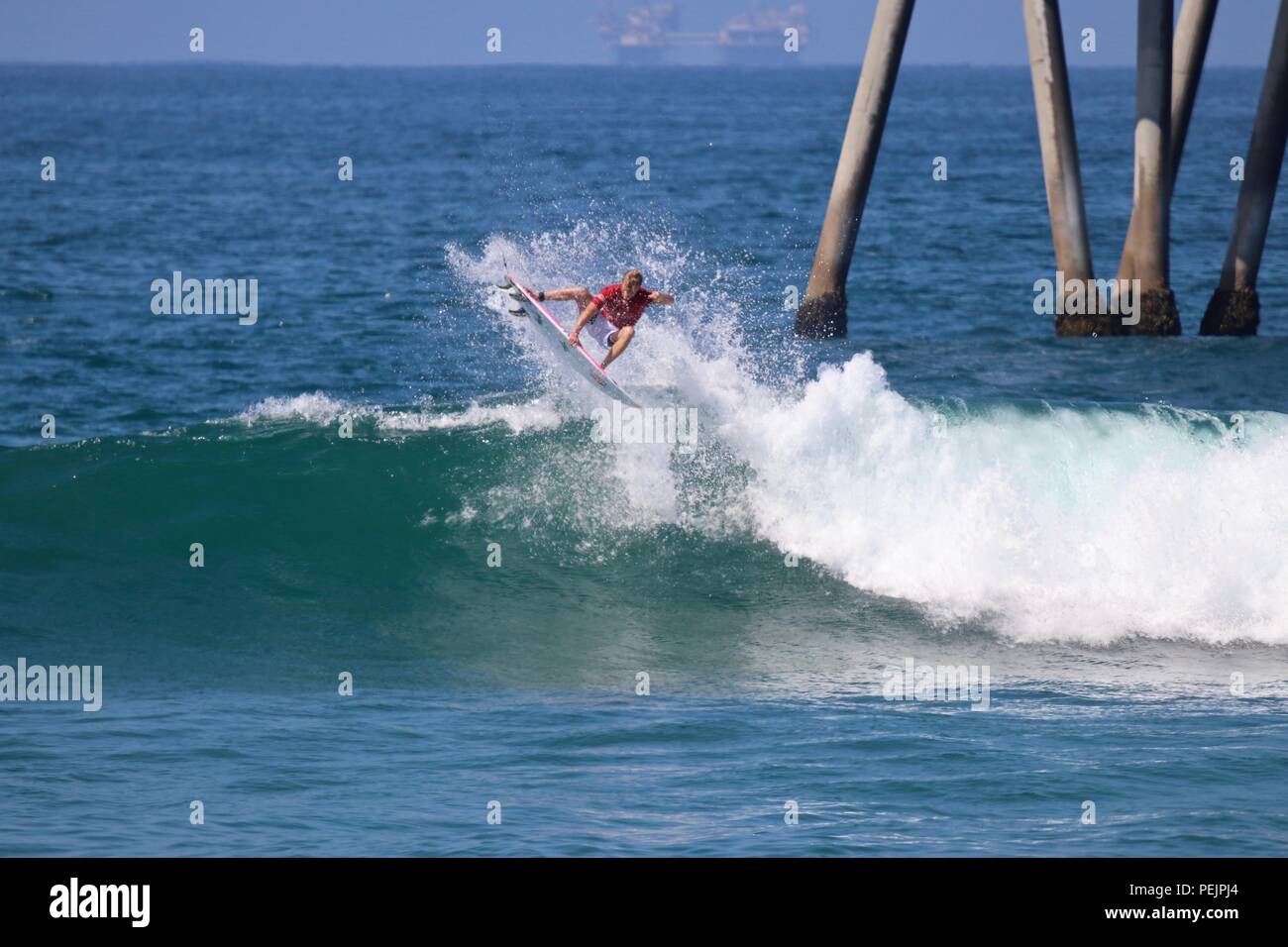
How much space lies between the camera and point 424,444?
58.2 feet

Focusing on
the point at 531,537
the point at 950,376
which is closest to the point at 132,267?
the point at 950,376

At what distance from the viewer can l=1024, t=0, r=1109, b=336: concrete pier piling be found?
21.9 metres

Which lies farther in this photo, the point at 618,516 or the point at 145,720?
the point at 618,516

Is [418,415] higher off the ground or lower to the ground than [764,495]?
higher

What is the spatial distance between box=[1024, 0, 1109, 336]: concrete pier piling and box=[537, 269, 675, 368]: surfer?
8.86m

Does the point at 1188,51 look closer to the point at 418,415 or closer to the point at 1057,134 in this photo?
the point at 1057,134

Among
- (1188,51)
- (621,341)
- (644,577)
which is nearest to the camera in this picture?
(621,341)

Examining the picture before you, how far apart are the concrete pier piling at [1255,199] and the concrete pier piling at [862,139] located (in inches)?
205

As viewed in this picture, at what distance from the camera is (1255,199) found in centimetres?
2330

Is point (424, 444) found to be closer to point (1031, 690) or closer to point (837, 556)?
point (837, 556)

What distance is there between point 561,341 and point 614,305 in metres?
0.71

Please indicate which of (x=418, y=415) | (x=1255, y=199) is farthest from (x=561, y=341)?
(x=1255, y=199)
